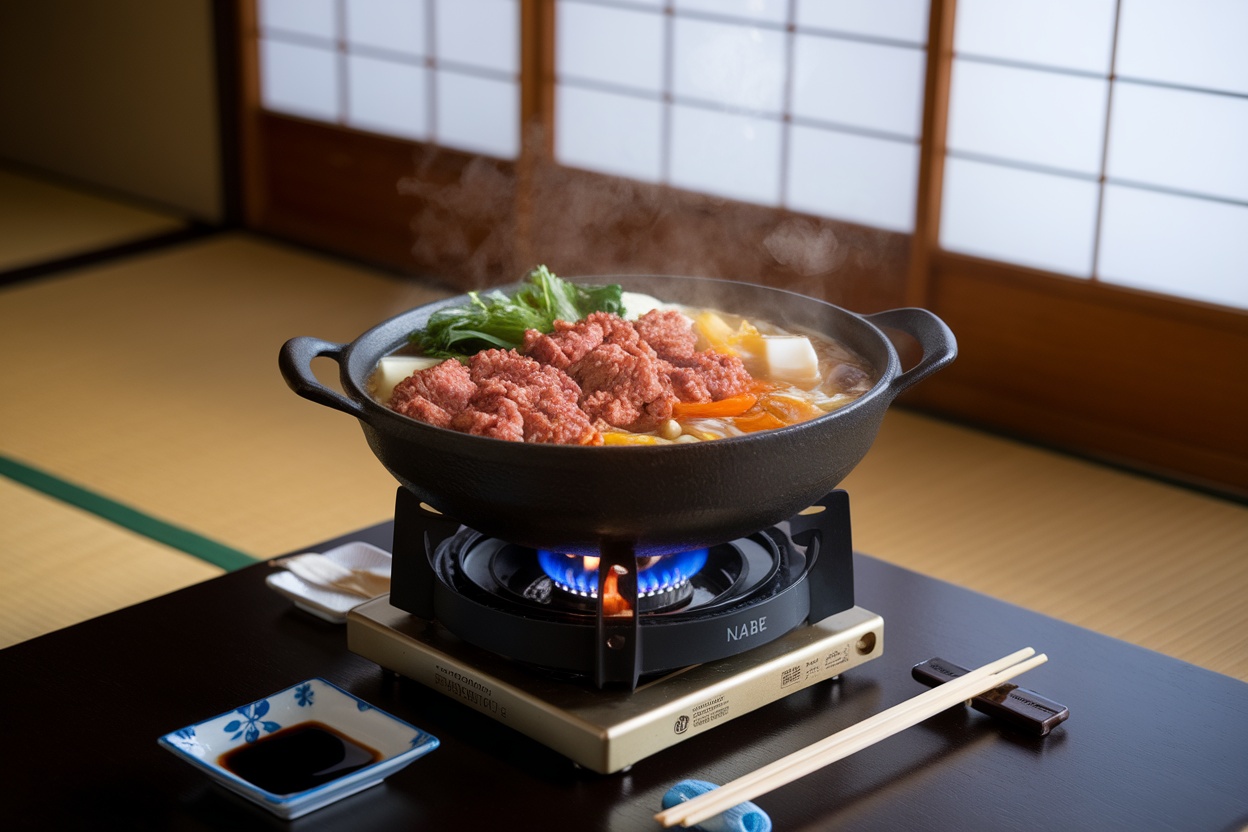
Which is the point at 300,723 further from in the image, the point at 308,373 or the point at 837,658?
the point at 837,658

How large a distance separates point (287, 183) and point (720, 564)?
445 centimetres

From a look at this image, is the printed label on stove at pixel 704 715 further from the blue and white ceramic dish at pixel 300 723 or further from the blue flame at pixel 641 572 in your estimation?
the blue and white ceramic dish at pixel 300 723

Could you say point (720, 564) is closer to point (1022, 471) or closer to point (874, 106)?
point (1022, 471)

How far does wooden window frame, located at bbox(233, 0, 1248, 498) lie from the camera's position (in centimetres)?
371

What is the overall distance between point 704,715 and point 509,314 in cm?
64

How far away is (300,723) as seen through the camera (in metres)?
1.72

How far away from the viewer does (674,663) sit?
65.5 inches

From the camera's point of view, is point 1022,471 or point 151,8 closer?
point 1022,471

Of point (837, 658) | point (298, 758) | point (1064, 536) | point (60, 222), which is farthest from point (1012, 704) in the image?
point (60, 222)

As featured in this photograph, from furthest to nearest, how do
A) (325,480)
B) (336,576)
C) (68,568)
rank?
(325,480) < (68,568) < (336,576)

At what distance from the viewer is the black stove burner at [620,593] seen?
5.40 ft

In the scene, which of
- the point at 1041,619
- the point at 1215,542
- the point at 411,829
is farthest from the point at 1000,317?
the point at 411,829

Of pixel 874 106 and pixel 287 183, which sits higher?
pixel 874 106

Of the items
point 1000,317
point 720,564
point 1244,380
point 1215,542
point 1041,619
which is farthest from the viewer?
Result: point 1000,317
